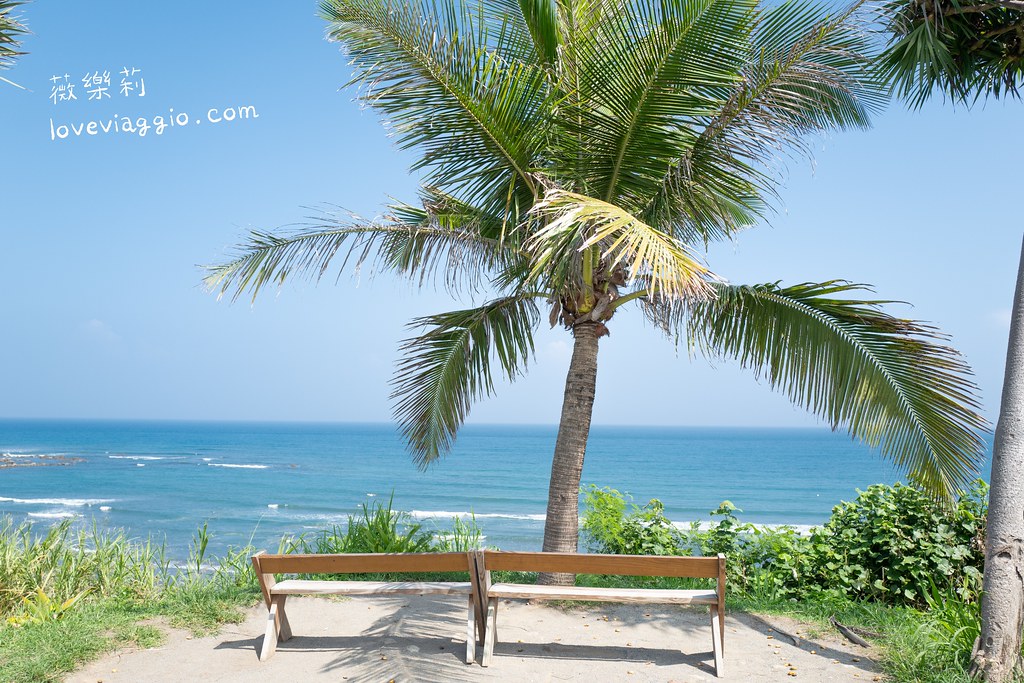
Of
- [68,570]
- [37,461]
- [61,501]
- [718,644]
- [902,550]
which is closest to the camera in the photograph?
[718,644]

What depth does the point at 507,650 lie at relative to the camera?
16.3 ft

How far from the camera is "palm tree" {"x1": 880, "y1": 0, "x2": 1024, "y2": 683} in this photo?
4215mm

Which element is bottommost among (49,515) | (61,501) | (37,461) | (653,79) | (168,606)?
(37,461)

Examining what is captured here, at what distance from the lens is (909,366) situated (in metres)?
5.62

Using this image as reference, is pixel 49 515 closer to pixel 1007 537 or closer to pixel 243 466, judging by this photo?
pixel 243 466

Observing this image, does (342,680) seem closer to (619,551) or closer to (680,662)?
(680,662)

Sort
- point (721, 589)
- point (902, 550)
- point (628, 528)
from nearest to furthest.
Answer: point (721, 589) < point (902, 550) < point (628, 528)

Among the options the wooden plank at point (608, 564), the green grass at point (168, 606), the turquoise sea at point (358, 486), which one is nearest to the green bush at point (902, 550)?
the green grass at point (168, 606)

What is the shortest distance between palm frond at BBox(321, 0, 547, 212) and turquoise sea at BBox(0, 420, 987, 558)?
33.1ft

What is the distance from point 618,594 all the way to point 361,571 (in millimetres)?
1707

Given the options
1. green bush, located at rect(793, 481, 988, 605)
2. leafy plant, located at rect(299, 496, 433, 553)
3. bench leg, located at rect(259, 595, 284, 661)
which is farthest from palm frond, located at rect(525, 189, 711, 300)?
leafy plant, located at rect(299, 496, 433, 553)

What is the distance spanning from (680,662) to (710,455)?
7217 cm

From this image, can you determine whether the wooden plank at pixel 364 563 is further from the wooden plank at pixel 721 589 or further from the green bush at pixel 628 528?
the green bush at pixel 628 528

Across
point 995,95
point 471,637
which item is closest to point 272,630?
point 471,637
